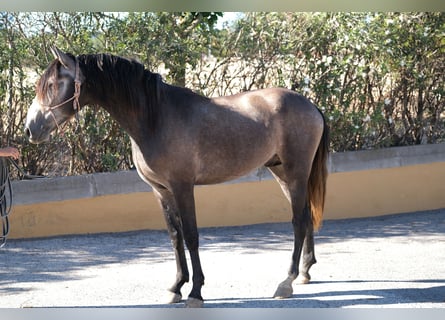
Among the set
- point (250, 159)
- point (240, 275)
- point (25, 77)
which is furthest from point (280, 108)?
point (25, 77)

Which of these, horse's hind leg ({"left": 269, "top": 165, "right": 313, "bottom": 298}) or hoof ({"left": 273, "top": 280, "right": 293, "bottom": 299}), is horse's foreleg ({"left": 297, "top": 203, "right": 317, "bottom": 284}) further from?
hoof ({"left": 273, "top": 280, "right": 293, "bottom": 299})

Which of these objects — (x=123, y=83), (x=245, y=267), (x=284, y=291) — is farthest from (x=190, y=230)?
Answer: (x=245, y=267)

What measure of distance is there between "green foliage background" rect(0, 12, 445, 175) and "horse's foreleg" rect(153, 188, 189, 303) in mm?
2718

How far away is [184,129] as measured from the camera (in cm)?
595

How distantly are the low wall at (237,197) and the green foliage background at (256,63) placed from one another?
406 millimetres

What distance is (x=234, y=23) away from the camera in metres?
9.33

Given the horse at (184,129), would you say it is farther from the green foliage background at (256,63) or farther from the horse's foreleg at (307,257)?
the green foliage background at (256,63)

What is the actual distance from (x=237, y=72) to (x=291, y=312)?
166 inches

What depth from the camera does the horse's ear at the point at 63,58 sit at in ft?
18.4

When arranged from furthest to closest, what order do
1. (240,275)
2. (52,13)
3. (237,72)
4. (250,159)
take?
(237,72)
(52,13)
(240,275)
(250,159)

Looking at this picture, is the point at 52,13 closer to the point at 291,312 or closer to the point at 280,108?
the point at 280,108

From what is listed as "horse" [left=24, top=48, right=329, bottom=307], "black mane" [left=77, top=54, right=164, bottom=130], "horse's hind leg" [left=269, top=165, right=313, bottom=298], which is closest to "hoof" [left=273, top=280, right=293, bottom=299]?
"horse" [left=24, top=48, right=329, bottom=307]

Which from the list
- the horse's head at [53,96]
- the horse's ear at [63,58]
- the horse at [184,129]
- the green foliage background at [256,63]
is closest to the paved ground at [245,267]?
the horse at [184,129]

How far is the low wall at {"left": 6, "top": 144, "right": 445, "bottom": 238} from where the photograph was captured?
8.40 metres
